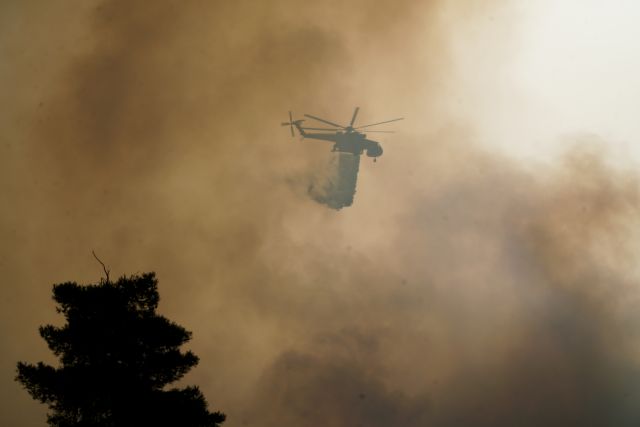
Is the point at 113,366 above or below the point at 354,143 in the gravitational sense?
below

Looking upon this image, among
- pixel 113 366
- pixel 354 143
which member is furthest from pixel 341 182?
pixel 113 366

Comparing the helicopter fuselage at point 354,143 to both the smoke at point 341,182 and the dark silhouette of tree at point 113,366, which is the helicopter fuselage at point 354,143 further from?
the dark silhouette of tree at point 113,366

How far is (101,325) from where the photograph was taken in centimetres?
1873

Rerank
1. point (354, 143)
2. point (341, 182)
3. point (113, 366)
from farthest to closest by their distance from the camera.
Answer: point (341, 182) → point (354, 143) → point (113, 366)

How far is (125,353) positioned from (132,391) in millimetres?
1145

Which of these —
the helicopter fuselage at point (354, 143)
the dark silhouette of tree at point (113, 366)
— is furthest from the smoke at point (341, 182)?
the dark silhouette of tree at point (113, 366)

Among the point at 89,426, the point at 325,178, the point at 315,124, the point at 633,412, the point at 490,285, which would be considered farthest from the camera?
the point at 315,124

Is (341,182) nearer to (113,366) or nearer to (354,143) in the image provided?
(354,143)

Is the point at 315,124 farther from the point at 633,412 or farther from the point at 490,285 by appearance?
the point at 633,412

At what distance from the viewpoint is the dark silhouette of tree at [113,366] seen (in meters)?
18.2

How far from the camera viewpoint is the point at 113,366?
18.6 m

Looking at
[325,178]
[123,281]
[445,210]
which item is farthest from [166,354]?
[445,210]

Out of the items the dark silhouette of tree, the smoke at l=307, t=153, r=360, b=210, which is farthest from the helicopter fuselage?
the dark silhouette of tree

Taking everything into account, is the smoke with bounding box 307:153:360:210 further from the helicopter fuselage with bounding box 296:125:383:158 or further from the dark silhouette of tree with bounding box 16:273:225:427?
the dark silhouette of tree with bounding box 16:273:225:427
